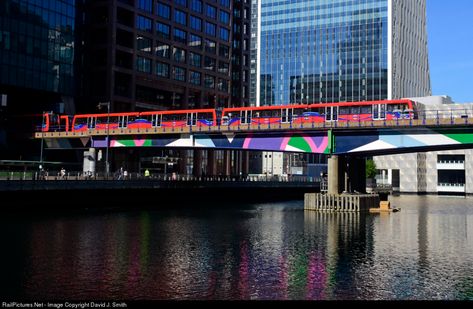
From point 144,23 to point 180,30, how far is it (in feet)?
39.0

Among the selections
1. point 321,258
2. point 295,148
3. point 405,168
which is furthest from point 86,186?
point 405,168

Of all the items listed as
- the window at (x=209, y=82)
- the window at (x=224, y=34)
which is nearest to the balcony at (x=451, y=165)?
the window at (x=209, y=82)

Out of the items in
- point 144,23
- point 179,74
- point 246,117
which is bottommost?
point 246,117

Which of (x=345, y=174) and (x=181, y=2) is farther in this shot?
(x=181, y=2)

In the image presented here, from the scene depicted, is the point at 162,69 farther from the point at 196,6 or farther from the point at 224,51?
the point at 224,51

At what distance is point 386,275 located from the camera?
2803cm

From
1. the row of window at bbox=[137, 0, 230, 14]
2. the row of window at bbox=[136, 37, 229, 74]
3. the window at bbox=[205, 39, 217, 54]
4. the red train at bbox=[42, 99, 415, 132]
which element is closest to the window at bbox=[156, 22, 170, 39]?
the row of window at bbox=[136, 37, 229, 74]

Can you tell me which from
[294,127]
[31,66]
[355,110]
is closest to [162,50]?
[31,66]

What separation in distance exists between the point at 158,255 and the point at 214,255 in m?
3.51

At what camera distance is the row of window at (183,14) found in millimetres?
122312

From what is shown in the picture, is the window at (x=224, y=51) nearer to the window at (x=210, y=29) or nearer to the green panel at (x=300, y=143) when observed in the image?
the window at (x=210, y=29)

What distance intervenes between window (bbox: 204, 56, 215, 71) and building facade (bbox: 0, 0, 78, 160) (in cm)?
3703

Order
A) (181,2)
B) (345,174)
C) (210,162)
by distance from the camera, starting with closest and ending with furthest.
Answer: (345,174) < (181,2) < (210,162)

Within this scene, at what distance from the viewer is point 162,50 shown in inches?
4835
